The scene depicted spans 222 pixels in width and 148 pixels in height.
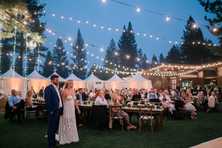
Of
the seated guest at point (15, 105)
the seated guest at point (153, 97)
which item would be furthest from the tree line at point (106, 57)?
the seated guest at point (15, 105)

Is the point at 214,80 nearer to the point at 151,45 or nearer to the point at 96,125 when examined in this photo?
the point at 96,125

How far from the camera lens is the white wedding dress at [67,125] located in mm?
7633

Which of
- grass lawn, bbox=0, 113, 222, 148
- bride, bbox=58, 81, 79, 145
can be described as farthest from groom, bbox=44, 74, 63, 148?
bride, bbox=58, 81, 79, 145

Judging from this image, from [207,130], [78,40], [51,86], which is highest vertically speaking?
[78,40]

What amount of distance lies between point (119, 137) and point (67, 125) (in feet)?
5.39

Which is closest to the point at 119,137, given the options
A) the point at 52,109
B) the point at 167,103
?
the point at 52,109

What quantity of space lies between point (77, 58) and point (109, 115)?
4199cm

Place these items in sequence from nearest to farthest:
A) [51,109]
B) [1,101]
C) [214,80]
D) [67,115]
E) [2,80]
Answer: [51,109], [67,115], [1,101], [2,80], [214,80]

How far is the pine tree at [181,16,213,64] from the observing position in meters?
47.7

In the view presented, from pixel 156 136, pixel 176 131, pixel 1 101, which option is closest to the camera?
pixel 156 136

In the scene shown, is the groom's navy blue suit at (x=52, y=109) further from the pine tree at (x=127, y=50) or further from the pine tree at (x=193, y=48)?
the pine tree at (x=127, y=50)

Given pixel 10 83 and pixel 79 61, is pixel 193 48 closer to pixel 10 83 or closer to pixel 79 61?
pixel 79 61

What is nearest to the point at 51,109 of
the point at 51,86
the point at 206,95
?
the point at 51,86

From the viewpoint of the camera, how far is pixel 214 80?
30016mm
